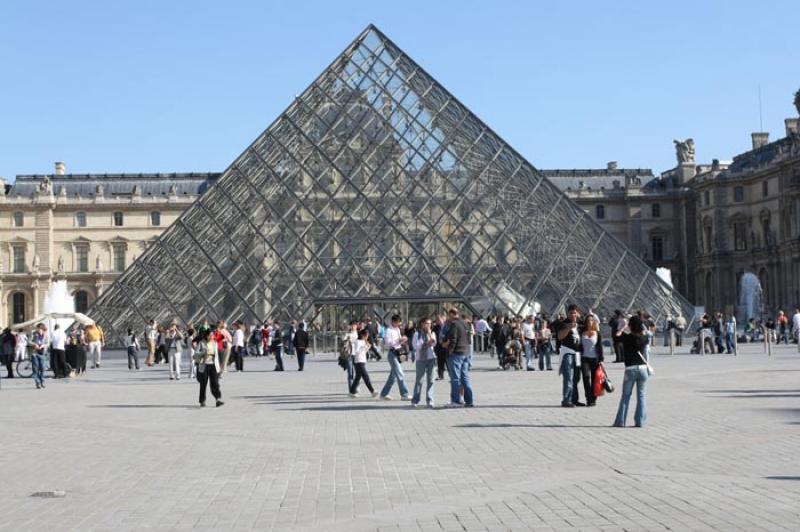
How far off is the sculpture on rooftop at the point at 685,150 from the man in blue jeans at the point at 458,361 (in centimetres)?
7040

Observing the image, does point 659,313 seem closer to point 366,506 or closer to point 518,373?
point 518,373

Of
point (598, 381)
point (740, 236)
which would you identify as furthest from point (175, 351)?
point (740, 236)

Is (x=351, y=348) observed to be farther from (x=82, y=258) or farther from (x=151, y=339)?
(x=82, y=258)

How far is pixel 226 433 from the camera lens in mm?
12328

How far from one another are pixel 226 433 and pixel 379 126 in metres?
22.3

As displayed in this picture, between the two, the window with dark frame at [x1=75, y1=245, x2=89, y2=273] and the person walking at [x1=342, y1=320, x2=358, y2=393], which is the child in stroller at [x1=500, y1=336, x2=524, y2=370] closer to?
the person walking at [x1=342, y1=320, x2=358, y2=393]

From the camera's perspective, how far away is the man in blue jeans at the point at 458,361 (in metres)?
15.0

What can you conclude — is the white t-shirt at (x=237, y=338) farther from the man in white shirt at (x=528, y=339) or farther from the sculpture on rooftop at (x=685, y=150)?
the sculpture on rooftop at (x=685, y=150)

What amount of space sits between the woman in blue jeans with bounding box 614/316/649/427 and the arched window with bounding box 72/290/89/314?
231ft

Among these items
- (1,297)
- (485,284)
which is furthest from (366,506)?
(1,297)

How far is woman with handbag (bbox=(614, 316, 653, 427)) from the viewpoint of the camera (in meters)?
12.2

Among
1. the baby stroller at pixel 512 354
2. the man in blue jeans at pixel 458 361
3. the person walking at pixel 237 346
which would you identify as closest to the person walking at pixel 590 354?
the man in blue jeans at pixel 458 361

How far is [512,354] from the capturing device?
24.2 metres

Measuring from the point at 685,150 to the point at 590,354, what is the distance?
234 feet
